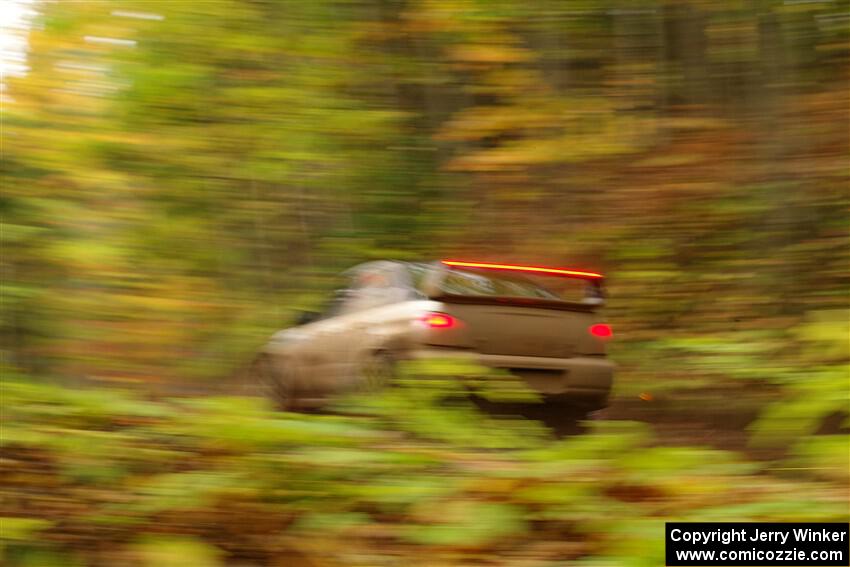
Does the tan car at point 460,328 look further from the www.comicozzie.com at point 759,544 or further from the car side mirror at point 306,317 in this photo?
the www.comicozzie.com at point 759,544

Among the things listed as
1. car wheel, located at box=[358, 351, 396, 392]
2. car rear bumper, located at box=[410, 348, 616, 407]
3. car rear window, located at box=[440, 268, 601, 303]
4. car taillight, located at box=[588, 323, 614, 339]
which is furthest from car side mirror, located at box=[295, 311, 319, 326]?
car taillight, located at box=[588, 323, 614, 339]

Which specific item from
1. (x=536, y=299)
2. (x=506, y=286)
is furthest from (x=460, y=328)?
(x=536, y=299)

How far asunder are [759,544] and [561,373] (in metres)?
3.24

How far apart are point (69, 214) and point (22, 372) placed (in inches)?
34.8

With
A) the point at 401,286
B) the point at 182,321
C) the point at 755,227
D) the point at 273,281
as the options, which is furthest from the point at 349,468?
the point at 755,227

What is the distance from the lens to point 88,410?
4703 millimetres

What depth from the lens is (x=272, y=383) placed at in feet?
23.2

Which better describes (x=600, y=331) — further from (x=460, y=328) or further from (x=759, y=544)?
(x=759, y=544)

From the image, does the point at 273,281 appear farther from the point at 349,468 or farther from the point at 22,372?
the point at 349,468

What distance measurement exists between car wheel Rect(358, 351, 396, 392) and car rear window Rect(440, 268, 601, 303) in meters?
0.69

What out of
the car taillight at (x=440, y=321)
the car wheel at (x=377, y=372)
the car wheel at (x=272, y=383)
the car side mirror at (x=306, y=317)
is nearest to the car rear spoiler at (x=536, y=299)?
the car taillight at (x=440, y=321)

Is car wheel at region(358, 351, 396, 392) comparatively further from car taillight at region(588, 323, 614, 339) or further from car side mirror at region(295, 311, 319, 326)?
car taillight at region(588, 323, 614, 339)

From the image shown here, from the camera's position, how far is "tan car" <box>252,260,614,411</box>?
22.8ft

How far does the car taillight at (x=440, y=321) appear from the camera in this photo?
274 inches
